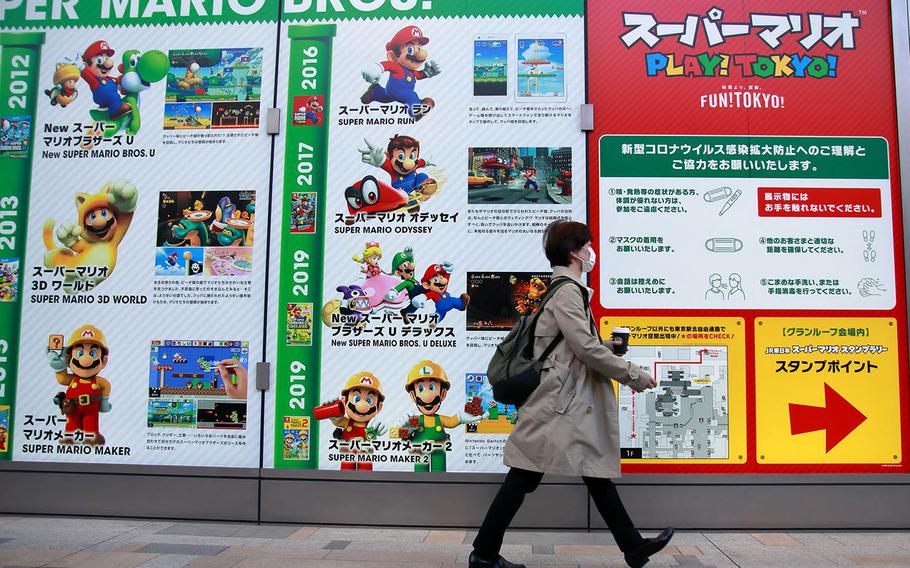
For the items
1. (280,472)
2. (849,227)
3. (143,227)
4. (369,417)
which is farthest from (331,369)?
(849,227)

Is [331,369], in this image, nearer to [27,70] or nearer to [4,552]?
[4,552]

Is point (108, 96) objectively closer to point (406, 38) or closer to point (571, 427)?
point (406, 38)

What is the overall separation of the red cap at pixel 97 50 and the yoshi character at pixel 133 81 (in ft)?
0.49

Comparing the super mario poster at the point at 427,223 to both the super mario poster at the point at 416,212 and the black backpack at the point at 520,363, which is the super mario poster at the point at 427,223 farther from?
the black backpack at the point at 520,363

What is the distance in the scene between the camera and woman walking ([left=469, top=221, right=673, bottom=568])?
11.7 ft

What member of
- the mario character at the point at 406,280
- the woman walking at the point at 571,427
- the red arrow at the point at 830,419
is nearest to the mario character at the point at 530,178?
the mario character at the point at 406,280

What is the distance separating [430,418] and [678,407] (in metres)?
1.68

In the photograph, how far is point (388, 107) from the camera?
5.03 metres

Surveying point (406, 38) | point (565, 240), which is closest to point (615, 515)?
point (565, 240)

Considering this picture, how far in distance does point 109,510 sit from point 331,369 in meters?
1.84

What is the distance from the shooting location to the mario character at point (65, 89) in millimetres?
5227

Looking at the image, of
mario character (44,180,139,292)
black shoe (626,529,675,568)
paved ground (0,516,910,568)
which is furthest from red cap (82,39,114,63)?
black shoe (626,529,675,568)

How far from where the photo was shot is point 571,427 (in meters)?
3.57

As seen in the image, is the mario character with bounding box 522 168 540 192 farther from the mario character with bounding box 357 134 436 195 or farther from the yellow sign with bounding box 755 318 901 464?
the yellow sign with bounding box 755 318 901 464
